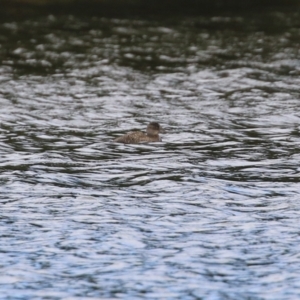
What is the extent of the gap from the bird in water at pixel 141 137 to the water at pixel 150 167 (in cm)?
18

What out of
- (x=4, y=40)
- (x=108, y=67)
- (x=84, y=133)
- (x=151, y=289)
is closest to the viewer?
(x=151, y=289)

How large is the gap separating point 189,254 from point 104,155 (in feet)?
19.1

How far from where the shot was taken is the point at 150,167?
16.0 metres

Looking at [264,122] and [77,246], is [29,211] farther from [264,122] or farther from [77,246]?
[264,122]

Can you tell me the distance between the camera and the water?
1088 centimetres

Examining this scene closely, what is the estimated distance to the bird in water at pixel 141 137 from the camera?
703 inches

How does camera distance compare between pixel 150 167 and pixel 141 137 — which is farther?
pixel 141 137

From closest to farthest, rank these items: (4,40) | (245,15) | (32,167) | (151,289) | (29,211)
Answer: (151,289), (29,211), (32,167), (4,40), (245,15)

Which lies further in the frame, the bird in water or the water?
the bird in water

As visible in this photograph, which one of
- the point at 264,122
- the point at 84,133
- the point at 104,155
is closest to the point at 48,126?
the point at 84,133

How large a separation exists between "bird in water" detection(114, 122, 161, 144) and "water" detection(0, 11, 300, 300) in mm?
178

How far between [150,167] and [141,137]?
6.74 feet

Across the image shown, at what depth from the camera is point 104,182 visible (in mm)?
14867

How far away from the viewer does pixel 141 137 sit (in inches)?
706
